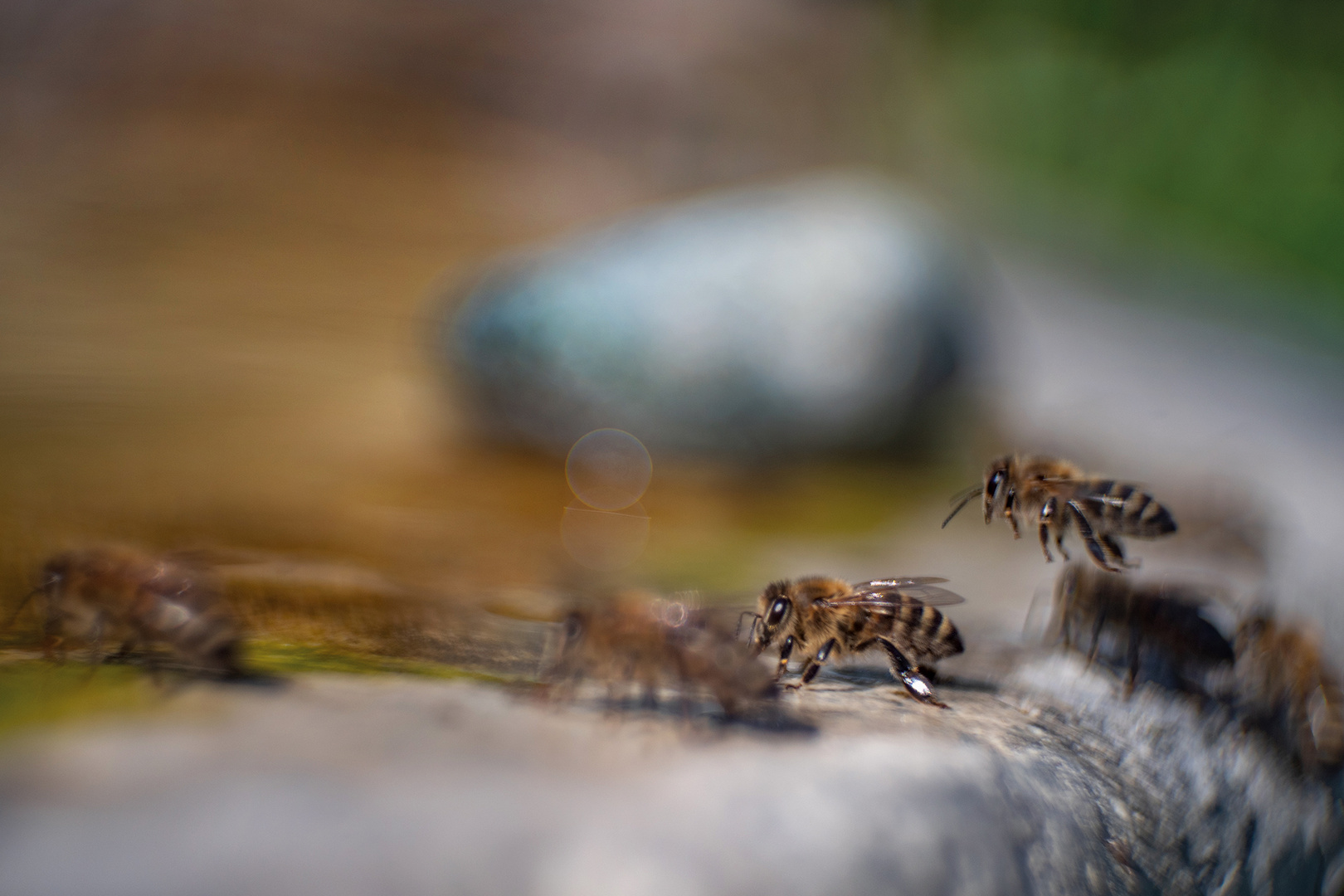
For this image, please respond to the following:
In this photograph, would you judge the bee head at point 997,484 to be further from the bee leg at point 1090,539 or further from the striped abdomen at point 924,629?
the striped abdomen at point 924,629

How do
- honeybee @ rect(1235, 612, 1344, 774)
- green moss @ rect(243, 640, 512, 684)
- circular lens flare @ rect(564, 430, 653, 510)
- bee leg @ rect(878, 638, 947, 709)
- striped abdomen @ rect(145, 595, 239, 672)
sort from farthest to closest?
circular lens flare @ rect(564, 430, 653, 510), honeybee @ rect(1235, 612, 1344, 774), bee leg @ rect(878, 638, 947, 709), green moss @ rect(243, 640, 512, 684), striped abdomen @ rect(145, 595, 239, 672)

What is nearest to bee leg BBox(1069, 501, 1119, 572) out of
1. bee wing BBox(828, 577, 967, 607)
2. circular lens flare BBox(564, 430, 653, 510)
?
bee wing BBox(828, 577, 967, 607)

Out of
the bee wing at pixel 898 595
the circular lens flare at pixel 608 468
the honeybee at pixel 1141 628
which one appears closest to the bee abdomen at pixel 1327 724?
the honeybee at pixel 1141 628

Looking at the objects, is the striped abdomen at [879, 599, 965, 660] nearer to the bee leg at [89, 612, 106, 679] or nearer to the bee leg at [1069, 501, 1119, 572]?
the bee leg at [1069, 501, 1119, 572]

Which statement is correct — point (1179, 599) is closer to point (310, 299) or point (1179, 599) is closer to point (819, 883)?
point (819, 883)

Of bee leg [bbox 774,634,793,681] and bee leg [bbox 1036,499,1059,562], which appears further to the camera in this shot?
bee leg [bbox 1036,499,1059,562]

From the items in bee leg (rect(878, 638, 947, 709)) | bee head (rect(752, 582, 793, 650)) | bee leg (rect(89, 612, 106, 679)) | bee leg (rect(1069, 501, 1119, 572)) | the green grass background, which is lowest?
bee leg (rect(89, 612, 106, 679))

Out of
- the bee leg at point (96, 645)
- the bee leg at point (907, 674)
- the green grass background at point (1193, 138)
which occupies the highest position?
the green grass background at point (1193, 138)
